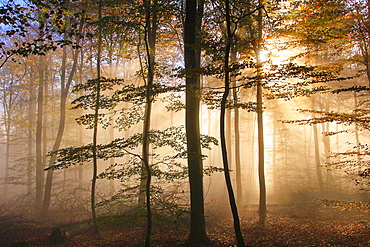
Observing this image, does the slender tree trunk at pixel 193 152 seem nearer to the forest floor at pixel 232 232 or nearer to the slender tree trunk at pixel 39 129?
the forest floor at pixel 232 232

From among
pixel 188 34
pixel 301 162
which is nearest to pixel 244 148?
pixel 301 162

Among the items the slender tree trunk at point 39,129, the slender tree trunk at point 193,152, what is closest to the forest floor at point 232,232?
the slender tree trunk at point 193,152

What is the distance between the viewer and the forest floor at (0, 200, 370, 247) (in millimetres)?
8094

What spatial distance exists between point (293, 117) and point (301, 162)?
505 centimetres

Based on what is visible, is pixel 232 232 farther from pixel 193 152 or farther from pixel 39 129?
pixel 39 129

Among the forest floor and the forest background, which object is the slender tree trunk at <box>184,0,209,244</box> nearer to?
the forest background

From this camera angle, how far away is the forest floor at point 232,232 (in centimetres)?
809

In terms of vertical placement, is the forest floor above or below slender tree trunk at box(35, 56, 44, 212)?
below

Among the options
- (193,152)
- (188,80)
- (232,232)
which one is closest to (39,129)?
(188,80)

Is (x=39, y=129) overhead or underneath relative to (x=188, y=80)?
underneath

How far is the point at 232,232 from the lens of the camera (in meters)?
9.68

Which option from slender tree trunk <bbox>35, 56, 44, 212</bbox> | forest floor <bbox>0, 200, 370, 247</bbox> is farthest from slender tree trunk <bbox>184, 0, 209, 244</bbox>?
slender tree trunk <bbox>35, 56, 44, 212</bbox>

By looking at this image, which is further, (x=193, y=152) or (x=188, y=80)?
(x=188, y=80)

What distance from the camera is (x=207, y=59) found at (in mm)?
14508
